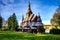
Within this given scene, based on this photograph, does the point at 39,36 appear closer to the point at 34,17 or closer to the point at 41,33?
the point at 41,33

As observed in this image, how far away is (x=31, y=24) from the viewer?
5512mm

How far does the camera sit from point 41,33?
550 centimetres

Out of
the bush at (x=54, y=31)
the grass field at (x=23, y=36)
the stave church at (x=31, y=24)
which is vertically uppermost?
the stave church at (x=31, y=24)

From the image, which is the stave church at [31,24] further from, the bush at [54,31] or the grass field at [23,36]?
the bush at [54,31]

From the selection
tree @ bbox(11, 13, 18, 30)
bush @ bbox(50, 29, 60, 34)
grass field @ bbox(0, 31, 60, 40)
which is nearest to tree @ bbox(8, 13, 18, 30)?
tree @ bbox(11, 13, 18, 30)

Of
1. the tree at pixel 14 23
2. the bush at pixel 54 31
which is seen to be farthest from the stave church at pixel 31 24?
the bush at pixel 54 31

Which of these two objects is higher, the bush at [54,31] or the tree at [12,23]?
the tree at [12,23]

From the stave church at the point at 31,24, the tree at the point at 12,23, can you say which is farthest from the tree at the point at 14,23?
the stave church at the point at 31,24

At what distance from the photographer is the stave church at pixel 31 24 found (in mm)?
5488

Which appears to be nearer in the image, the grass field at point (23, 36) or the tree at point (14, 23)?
the grass field at point (23, 36)

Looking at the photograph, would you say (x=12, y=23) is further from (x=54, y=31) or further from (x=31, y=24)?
(x=54, y=31)

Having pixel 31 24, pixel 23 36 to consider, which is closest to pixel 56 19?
pixel 31 24

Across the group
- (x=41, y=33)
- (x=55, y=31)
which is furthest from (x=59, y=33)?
(x=41, y=33)

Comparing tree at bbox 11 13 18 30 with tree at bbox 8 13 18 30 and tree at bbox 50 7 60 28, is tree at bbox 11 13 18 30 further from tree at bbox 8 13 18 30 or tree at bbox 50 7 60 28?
tree at bbox 50 7 60 28
